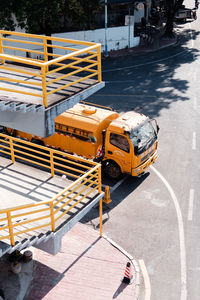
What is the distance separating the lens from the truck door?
1622cm

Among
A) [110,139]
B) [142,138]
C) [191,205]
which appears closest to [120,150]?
[110,139]

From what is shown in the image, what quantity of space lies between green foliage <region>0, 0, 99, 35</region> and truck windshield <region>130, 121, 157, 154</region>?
15113 millimetres

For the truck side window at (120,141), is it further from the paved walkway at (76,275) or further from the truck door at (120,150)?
the paved walkway at (76,275)

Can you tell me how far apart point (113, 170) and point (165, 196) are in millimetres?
2536

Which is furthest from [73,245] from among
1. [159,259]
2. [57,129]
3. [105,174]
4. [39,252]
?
[57,129]

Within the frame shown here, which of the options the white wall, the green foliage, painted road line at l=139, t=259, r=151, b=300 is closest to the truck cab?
painted road line at l=139, t=259, r=151, b=300

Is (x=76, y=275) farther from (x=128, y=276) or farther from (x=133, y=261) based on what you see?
(x=133, y=261)

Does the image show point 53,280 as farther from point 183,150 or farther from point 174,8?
point 174,8

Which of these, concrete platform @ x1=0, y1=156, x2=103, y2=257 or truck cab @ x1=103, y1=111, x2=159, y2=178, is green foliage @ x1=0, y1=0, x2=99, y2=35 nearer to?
truck cab @ x1=103, y1=111, x2=159, y2=178

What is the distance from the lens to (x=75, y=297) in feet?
36.5

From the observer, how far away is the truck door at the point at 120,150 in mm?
16219

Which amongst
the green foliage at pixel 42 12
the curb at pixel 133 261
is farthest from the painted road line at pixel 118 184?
the green foliage at pixel 42 12

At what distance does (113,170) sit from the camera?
1689cm

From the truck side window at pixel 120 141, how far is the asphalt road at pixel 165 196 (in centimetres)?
170
